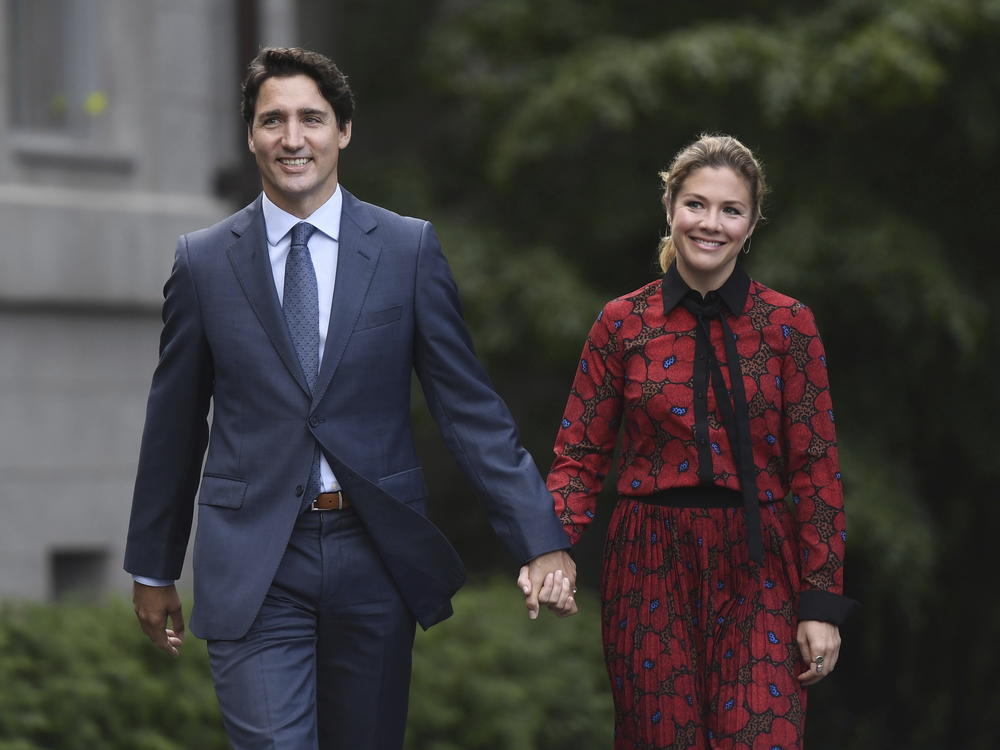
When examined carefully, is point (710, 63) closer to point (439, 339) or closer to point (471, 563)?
point (471, 563)

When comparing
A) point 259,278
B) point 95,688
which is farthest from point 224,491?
point 95,688

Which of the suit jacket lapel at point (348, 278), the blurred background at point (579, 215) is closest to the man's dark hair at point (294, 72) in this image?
the suit jacket lapel at point (348, 278)

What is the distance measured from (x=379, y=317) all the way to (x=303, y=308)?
188 millimetres

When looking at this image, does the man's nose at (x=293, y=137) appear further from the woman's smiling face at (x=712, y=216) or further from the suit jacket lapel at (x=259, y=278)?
the woman's smiling face at (x=712, y=216)

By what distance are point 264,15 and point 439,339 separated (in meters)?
6.89

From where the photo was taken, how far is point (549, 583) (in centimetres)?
472

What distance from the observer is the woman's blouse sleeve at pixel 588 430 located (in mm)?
4969

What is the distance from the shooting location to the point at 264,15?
1120 cm

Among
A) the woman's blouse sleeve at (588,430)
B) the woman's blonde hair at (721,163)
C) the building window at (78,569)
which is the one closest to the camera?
the woman's blonde hair at (721,163)

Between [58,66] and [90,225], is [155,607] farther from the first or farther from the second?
[58,66]

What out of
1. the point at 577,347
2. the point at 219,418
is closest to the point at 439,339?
the point at 219,418

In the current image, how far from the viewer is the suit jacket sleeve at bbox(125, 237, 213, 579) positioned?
15.4 ft

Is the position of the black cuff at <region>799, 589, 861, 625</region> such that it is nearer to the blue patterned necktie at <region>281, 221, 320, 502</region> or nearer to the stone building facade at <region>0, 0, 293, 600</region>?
the blue patterned necktie at <region>281, 221, 320, 502</region>

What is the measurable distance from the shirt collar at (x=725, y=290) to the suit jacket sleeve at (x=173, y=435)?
3.90 ft
